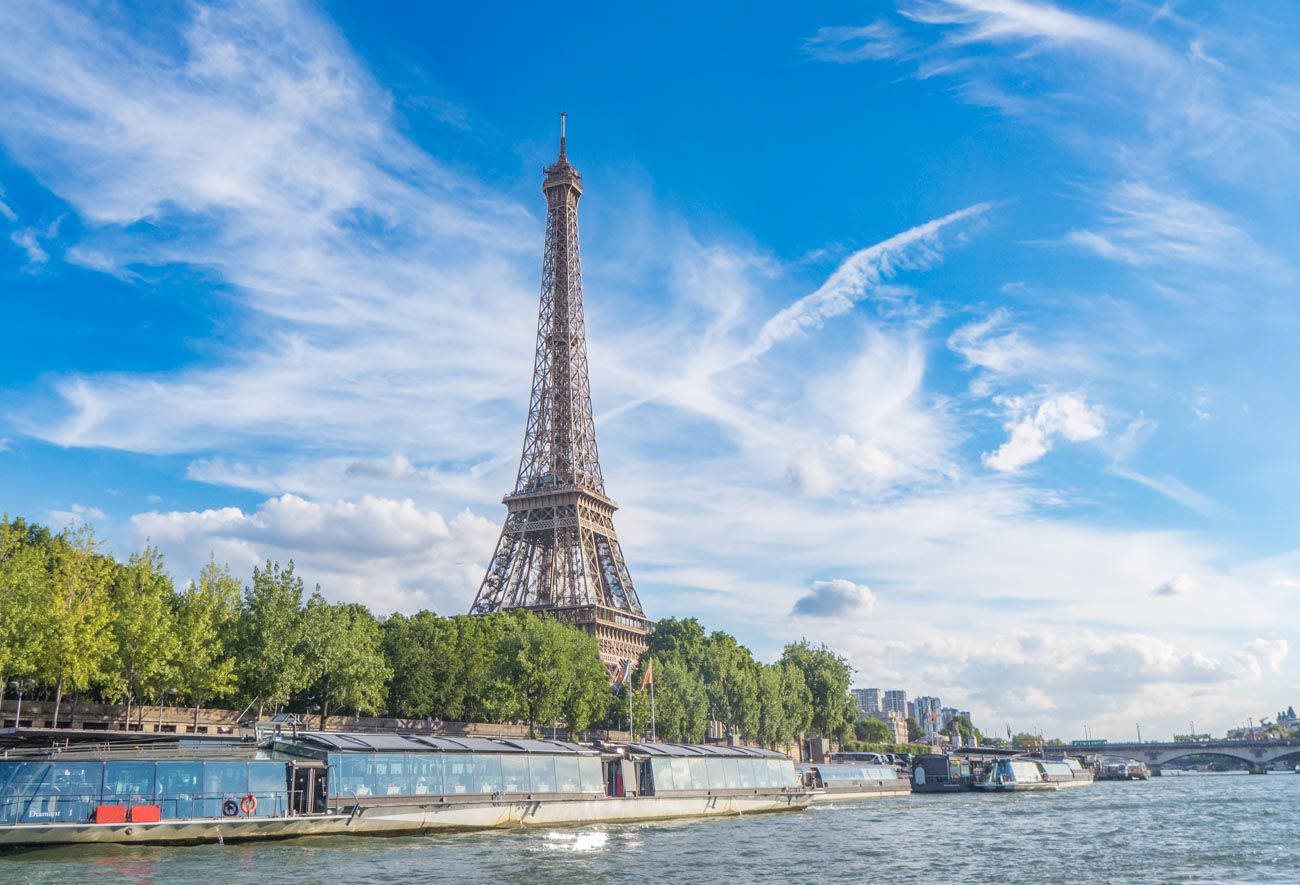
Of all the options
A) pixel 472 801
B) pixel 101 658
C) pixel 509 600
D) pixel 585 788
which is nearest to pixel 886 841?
pixel 585 788

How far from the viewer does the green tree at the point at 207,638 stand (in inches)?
2418

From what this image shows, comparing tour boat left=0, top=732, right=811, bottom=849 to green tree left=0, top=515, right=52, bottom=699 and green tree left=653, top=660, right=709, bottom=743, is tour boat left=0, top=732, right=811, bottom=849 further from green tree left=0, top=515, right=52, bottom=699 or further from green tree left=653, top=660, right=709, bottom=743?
green tree left=653, top=660, right=709, bottom=743

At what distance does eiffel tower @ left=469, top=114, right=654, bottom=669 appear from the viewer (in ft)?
417

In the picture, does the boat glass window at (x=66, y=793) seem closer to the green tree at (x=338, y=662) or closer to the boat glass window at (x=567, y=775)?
the boat glass window at (x=567, y=775)

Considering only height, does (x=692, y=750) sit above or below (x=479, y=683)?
below

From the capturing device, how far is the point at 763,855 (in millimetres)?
44000

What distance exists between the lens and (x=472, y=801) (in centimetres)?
5091

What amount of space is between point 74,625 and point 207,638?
870 centimetres

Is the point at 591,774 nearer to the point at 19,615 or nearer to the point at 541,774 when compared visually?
the point at 541,774

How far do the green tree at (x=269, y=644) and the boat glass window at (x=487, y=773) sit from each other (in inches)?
765

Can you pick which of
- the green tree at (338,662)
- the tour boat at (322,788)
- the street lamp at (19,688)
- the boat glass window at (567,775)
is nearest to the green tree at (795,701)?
the green tree at (338,662)

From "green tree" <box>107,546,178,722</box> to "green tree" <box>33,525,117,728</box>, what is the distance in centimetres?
78

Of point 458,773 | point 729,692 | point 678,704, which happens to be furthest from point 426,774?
point 729,692

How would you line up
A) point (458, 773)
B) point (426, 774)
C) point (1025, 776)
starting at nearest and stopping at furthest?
point (426, 774) → point (458, 773) → point (1025, 776)
